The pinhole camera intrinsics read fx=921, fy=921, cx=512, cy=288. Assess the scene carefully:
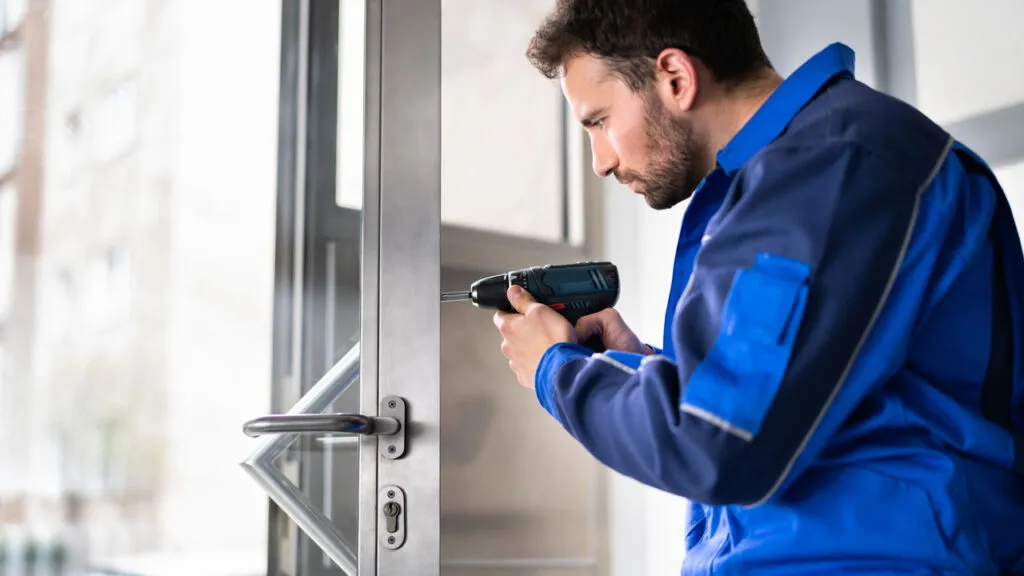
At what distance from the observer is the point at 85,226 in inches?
46.6

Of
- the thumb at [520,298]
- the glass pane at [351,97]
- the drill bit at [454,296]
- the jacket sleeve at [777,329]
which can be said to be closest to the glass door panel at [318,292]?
the glass pane at [351,97]

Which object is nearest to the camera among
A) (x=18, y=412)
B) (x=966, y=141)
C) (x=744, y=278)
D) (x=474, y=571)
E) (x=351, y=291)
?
(x=744, y=278)

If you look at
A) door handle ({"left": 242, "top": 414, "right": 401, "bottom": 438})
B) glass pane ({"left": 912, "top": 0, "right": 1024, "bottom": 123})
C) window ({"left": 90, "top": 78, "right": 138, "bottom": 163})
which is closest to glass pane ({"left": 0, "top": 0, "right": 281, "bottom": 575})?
window ({"left": 90, "top": 78, "right": 138, "bottom": 163})

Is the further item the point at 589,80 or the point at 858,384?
the point at 589,80

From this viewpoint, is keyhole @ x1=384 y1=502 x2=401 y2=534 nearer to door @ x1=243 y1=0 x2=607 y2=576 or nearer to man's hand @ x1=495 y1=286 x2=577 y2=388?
door @ x1=243 y1=0 x2=607 y2=576

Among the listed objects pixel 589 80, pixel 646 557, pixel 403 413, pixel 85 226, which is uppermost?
pixel 589 80

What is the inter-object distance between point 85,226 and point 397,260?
1.32 ft

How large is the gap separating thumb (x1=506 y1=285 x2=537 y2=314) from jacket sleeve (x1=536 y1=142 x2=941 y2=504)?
0.30 meters

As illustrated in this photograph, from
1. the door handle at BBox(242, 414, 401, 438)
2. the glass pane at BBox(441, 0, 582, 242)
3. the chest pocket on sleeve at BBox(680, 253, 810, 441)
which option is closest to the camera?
the chest pocket on sleeve at BBox(680, 253, 810, 441)

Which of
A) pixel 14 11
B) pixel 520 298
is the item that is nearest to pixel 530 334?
pixel 520 298

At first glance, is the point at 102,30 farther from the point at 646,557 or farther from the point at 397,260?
the point at 646,557

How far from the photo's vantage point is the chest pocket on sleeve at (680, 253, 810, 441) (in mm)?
751

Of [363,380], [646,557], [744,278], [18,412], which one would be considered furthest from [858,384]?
[646,557]

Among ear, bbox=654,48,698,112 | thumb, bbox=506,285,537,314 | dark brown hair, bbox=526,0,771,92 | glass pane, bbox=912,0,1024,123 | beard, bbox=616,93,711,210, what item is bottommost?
thumb, bbox=506,285,537,314
